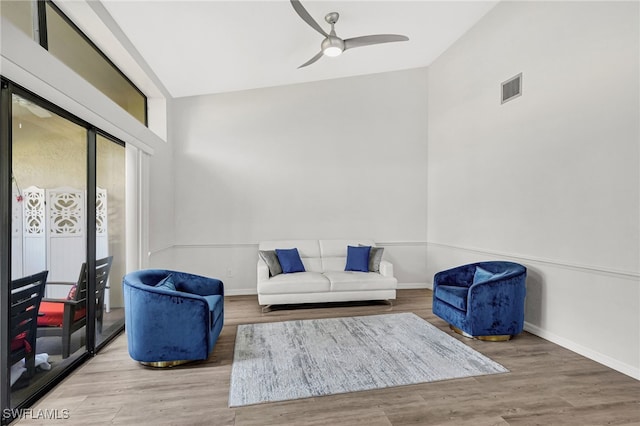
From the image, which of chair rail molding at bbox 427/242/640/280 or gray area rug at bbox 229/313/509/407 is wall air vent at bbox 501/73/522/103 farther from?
gray area rug at bbox 229/313/509/407

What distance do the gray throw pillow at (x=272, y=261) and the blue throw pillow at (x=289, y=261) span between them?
0.20 ft

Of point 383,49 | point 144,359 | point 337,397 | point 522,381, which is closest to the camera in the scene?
point 337,397

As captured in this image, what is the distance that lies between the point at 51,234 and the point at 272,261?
2691mm

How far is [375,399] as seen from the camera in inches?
90.0

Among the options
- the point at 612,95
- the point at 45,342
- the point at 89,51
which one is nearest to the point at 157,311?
the point at 45,342

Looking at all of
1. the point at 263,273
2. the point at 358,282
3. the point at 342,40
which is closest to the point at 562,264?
the point at 358,282

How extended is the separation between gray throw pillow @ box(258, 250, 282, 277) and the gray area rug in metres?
0.95

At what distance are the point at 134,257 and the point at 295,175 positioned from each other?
2.69 meters

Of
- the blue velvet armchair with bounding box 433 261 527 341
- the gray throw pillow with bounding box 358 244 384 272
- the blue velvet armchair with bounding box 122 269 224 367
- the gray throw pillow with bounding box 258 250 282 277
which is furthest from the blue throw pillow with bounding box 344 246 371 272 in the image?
the blue velvet armchair with bounding box 122 269 224 367

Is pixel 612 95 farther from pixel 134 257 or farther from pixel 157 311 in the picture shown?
pixel 134 257

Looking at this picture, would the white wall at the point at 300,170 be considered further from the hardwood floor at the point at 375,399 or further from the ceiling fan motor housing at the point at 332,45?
the hardwood floor at the point at 375,399

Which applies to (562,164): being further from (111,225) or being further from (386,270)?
(111,225)

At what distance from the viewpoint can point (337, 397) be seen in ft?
7.59

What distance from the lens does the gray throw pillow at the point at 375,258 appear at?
4906 mm
